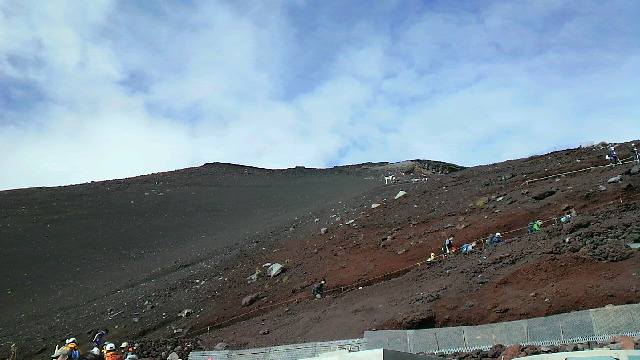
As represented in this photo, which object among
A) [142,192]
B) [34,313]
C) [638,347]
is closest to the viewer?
[638,347]

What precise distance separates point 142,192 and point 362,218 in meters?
18.8

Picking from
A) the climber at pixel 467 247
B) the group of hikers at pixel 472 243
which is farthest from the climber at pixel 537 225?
the climber at pixel 467 247

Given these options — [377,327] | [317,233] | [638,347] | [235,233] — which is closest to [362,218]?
[317,233]

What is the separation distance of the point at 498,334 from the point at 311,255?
36.6 ft

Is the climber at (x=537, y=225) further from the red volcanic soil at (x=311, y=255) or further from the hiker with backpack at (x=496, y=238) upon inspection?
the hiker with backpack at (x=496, y=238)

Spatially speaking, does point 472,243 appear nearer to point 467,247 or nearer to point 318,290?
point 467,247

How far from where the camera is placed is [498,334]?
10938 millimetres

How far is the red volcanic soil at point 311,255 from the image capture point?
12891mm

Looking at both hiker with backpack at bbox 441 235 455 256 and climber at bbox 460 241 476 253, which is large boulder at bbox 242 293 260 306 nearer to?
hiker with backpack at bbox 441 235 455 256

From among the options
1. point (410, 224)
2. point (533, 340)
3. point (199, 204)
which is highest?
point (199, 204)

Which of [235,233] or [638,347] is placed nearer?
[638,347]

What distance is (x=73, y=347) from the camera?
501 inches

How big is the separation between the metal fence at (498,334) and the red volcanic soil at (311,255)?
2.06 ft

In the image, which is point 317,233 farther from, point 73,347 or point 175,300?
point 73,347
